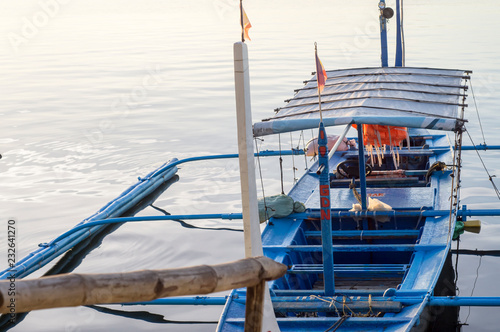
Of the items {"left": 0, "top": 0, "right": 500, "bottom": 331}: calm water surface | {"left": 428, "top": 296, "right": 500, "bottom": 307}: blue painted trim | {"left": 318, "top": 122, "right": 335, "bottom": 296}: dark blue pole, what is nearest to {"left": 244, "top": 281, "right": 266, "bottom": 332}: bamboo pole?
{"left": 318, "top": 122, "right": 335, "bottom": 296}: dark blue pole

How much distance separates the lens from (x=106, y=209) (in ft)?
42.9

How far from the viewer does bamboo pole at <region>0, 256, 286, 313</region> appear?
309 centimetres

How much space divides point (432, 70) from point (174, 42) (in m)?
33.6

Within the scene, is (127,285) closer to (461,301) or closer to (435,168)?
(461,301)

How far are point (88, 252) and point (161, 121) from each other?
11227mm

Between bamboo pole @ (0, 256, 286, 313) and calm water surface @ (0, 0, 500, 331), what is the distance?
5924 millimetres

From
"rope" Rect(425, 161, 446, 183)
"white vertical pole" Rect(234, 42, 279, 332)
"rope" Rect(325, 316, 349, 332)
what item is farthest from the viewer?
"rope" Rect(425, 161, 446, 183)

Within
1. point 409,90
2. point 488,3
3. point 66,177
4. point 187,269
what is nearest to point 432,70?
point 409,90

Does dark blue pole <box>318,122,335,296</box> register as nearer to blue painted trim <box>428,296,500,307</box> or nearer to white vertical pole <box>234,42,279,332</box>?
blue painted trim <box>428,296,500,307</box>

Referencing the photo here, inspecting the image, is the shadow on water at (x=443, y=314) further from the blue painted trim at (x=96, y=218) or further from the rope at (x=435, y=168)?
the blue painted trim at (x=96, y=218)

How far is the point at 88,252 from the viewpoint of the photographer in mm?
12305

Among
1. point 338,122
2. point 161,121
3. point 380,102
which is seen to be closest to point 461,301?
point 338,122

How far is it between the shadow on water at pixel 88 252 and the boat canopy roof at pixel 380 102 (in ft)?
9.79

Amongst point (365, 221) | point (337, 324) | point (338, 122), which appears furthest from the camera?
point (365, 221)
